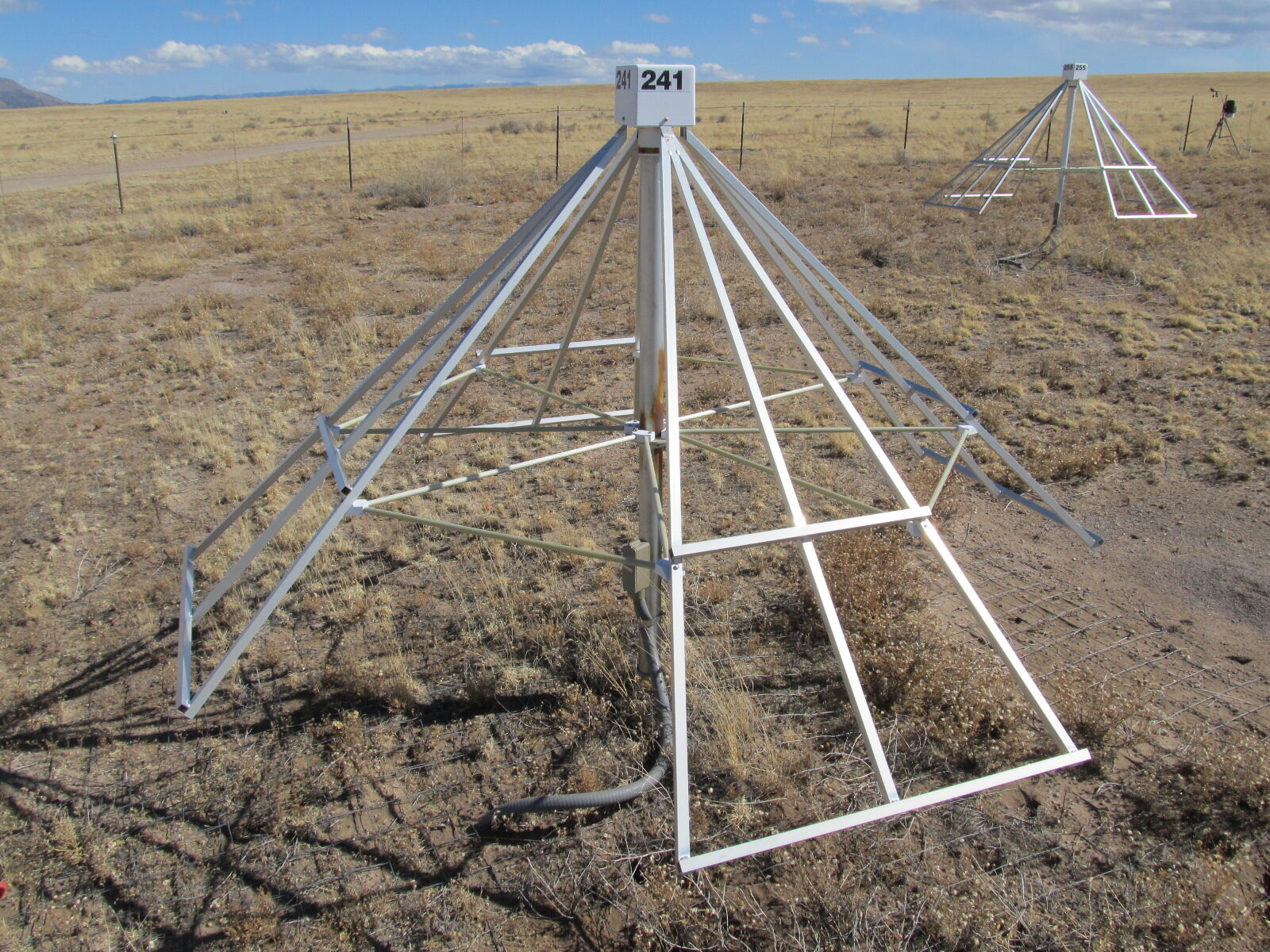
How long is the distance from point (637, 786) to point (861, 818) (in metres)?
2.07

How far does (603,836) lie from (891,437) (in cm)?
742

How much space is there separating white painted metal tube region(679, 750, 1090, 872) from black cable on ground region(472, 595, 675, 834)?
1.34 meters

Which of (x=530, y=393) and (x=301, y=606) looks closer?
(x=301, y=606)

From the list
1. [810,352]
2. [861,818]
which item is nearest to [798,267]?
[810,352]

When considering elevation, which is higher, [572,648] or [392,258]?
[392,258]

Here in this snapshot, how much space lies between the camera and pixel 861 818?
348 centimetres

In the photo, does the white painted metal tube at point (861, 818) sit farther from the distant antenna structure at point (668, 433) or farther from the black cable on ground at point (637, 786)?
the black cable on ground at point (637, 786)

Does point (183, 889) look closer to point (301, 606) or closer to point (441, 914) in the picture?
point (441, 914)

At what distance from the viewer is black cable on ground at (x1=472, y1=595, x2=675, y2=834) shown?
16.4ft

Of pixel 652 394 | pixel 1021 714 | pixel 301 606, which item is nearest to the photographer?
pixel 652 394

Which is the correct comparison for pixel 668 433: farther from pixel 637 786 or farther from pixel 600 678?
pixel 600 678

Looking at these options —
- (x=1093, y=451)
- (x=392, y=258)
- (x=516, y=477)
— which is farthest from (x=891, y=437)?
(x=392, y=258)

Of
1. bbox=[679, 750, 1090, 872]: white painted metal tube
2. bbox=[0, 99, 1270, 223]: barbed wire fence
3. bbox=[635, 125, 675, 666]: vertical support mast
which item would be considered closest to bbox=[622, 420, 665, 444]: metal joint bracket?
bbox=[635, 125, 675, 666]: vertical support mast

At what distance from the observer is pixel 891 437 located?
11.0m
